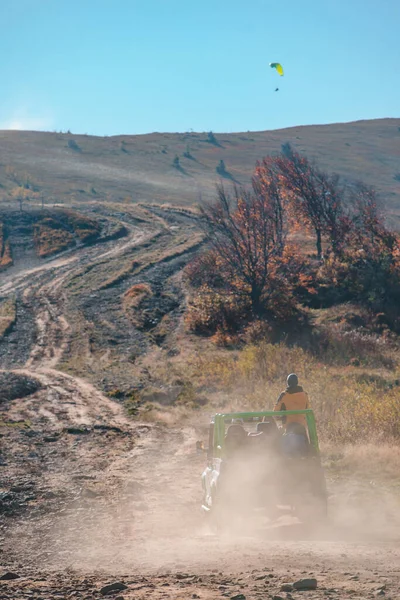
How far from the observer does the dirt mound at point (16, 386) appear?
934 inches

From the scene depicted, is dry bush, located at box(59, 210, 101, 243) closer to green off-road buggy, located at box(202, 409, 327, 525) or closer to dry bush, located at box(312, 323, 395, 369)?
dry bush, located at box(312, 323, 395, 369)

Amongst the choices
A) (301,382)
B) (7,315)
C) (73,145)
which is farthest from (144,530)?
(73,145)

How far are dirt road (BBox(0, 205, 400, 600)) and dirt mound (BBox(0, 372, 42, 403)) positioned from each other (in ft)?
9.94

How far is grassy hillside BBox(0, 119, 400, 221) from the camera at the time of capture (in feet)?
367

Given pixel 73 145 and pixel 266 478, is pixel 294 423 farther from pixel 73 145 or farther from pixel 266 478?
pixel 73 145

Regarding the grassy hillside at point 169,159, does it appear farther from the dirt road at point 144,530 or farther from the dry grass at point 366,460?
the dry grass at point 366,460

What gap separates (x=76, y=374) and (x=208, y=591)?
2248 centimetres

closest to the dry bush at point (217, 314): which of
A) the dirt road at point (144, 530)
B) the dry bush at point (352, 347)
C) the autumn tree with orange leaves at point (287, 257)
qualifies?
the autumn tree with orange leaves at point (287, 257)

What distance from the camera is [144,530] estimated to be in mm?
10281

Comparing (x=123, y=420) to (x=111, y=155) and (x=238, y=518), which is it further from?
(x=111, y=155)

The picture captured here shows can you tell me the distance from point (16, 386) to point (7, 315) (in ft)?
53.7

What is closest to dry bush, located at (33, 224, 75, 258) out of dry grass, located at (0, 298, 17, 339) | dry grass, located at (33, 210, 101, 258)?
dry grass, located at (33, 210, 101, 258)

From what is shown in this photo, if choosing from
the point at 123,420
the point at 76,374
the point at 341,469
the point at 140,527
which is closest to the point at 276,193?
the point at 76,374

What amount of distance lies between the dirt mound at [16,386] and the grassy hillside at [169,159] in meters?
73.9
